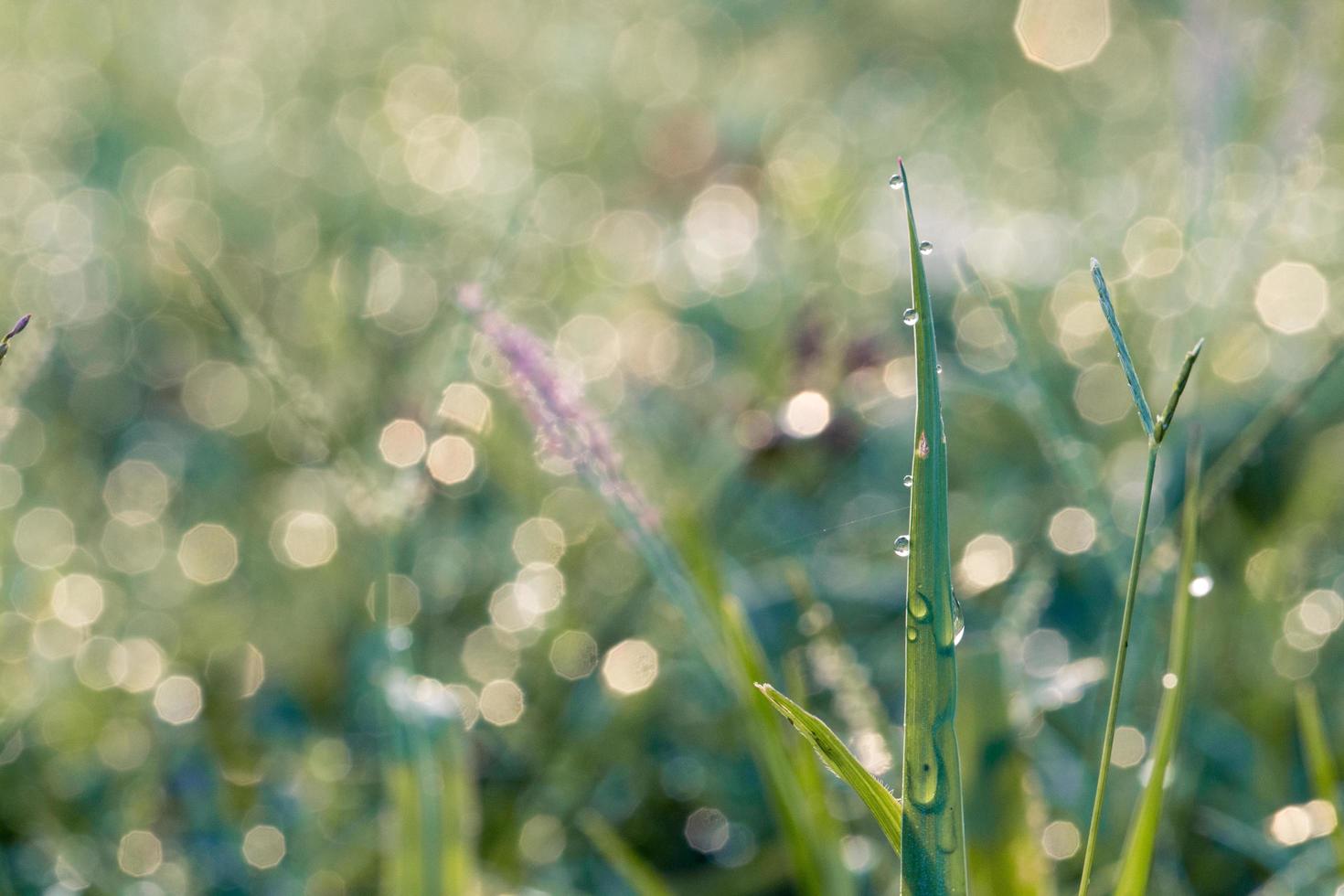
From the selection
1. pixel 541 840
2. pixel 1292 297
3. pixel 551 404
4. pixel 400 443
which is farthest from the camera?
pixel 1292 297

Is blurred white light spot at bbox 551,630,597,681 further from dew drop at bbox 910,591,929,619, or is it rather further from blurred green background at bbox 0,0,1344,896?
dew drop at bbox 910,591,929,619

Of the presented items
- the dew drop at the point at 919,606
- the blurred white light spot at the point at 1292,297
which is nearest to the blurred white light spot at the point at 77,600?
the dew drop at the point at 919,606

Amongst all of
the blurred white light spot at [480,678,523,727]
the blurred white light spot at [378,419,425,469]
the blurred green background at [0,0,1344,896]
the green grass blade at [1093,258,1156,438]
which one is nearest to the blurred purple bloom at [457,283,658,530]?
the blurred green background at [0,0,1344,896]

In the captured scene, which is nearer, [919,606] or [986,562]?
[919,606]

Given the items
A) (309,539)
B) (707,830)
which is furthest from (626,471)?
(309,539)

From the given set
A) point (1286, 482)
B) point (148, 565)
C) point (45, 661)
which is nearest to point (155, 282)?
point (148, 565)

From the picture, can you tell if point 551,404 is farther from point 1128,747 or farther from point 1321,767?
point 1128,747
